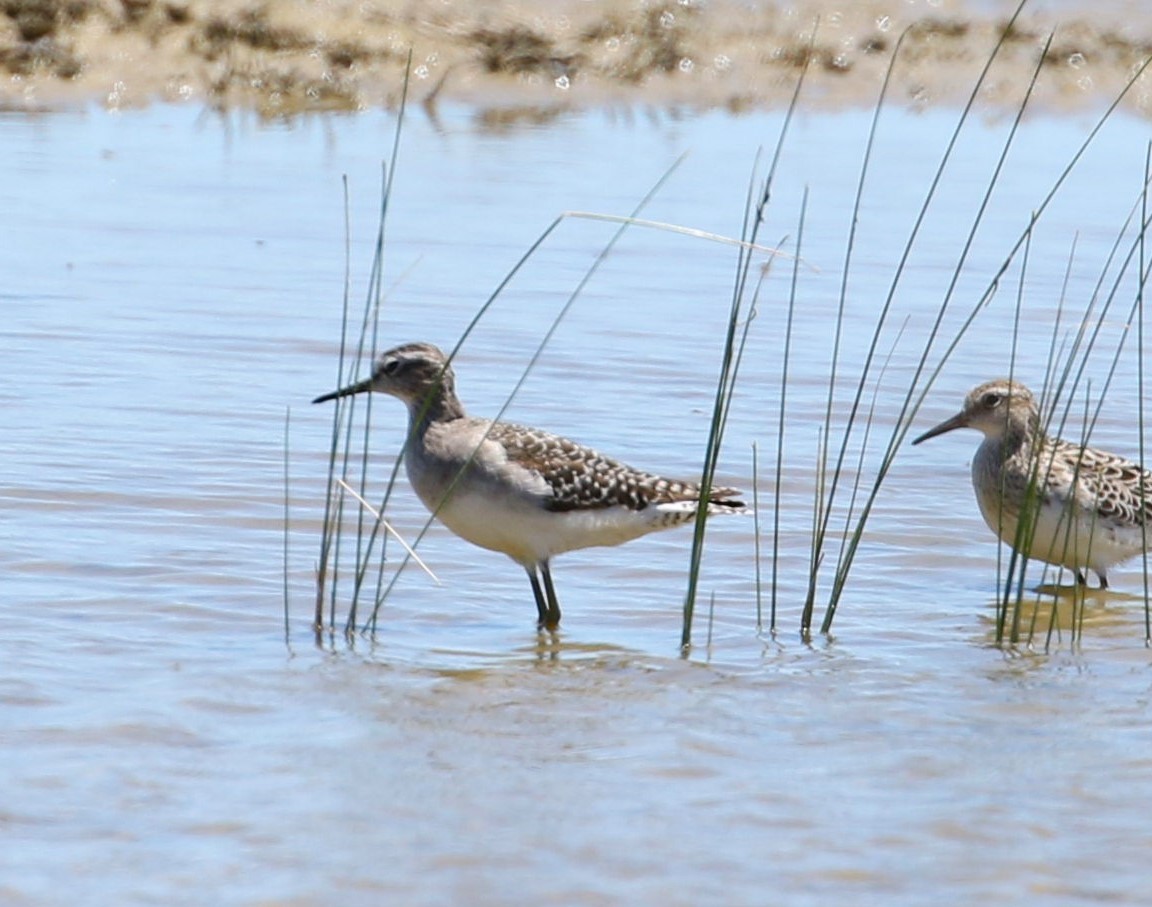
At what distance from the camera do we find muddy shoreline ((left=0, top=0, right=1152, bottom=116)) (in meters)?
19.2

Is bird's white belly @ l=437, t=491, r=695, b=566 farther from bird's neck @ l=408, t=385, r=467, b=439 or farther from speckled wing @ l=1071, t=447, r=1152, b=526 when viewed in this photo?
speckled wing @ l=1071, t=447, r=1152, b=526

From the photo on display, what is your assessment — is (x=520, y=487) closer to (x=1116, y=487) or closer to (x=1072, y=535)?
(x=1072, y=535)

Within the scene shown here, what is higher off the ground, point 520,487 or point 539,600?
point 520,487

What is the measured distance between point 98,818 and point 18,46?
47.6ft

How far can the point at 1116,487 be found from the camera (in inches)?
367

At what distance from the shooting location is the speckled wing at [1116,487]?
9.18 m

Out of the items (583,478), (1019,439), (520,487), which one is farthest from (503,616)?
(1019,439)

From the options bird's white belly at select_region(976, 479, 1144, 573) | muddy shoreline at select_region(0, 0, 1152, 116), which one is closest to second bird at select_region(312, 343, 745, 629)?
bird's white belly at select_region(976, 479, 1144, 573)

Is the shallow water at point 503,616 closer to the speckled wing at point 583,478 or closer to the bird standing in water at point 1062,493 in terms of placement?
the bird standing in water at point 1062,493

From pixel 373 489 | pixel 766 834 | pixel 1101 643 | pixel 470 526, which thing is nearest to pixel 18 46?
pixel 373 489

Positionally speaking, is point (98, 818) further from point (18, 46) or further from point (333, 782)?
point (18, 46)

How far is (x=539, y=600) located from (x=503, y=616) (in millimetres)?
168

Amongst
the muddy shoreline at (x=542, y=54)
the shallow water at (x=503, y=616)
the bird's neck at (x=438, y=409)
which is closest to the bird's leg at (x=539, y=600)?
the shallow water at (x=503, y=616)

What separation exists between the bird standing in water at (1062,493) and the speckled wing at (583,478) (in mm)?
1333
